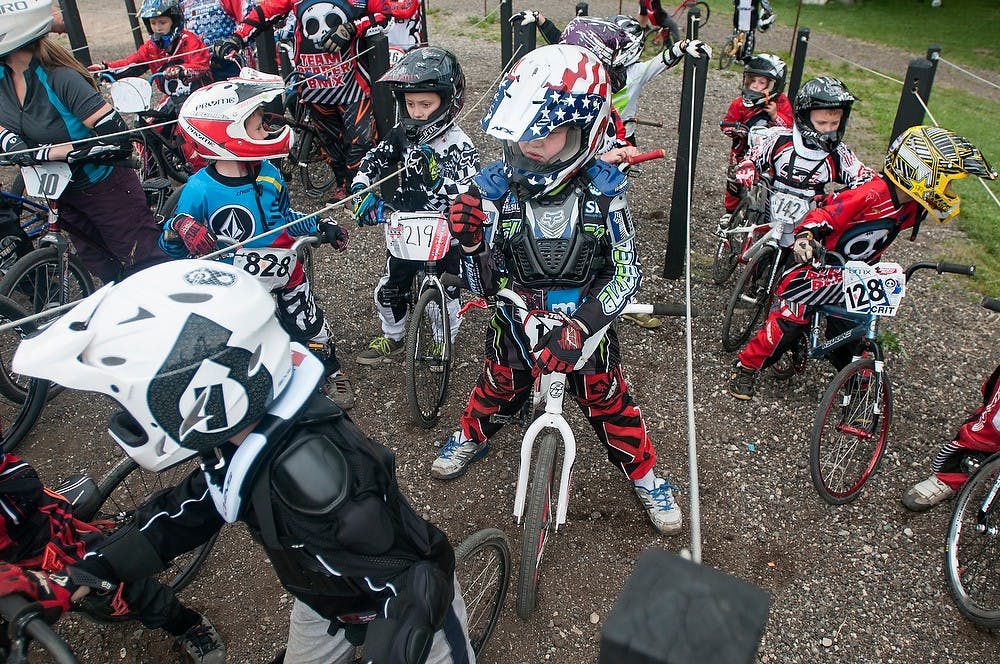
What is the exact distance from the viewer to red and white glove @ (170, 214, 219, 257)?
368cm

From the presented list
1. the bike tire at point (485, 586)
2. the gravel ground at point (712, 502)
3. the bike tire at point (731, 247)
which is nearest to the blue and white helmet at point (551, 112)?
the bike tire at point (485, 586)

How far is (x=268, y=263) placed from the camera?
402 cm

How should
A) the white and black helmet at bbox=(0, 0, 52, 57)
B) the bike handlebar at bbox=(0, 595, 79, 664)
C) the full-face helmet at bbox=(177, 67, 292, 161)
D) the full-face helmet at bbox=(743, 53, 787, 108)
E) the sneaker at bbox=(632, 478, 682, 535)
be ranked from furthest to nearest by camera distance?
the full-face helmet at bbox=(743, 53, 787, 108) → the white and black helmet at bbox=(0, 0, 52, 57) → the sneaker at bbox=(632, 478, 682, 535) → the full-face helmet at bbox=(177, 67, 292, 161) → the bike handlebar at bbox=(0, 595, 79, 664)

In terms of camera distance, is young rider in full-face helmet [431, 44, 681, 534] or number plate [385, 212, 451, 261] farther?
number plate [385, 212, 451, 261]

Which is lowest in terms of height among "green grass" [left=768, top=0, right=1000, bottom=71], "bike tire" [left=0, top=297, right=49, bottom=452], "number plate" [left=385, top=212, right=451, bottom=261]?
"green grass" [left=768, top=0, right=1000, bottom=71]

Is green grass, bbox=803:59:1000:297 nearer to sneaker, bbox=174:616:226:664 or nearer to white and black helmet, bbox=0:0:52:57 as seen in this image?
sneaker, bbox=174:616:226:664

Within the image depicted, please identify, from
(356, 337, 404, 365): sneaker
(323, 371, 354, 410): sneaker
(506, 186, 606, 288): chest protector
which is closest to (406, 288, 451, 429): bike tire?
(323, 371, 354, 410): sneaker

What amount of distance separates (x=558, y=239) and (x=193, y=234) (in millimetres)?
2021

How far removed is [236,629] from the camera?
10.9ft

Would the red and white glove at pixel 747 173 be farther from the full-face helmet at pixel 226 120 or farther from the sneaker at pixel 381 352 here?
the full-face helmet at pixel 226 120

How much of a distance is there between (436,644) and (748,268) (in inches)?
153

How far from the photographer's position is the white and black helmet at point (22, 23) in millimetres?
3998

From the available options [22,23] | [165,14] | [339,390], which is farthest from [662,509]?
[165,14]

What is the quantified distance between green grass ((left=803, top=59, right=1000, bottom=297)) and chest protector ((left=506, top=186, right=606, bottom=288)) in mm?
4848
